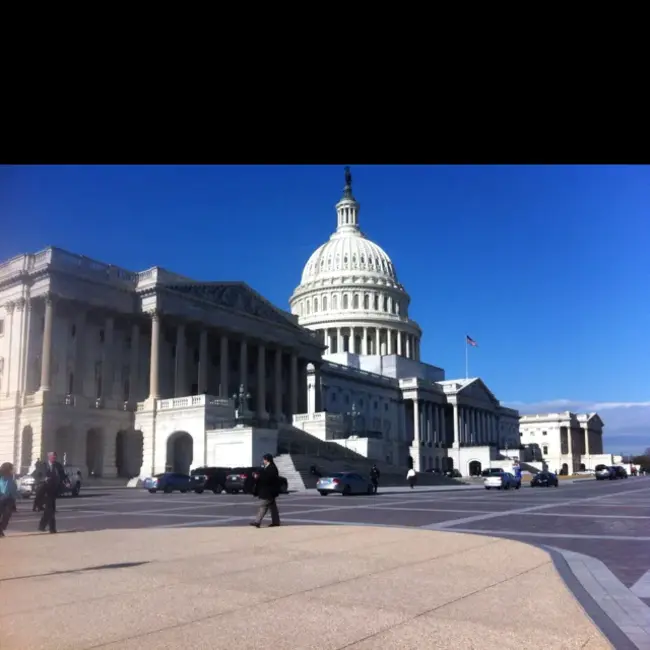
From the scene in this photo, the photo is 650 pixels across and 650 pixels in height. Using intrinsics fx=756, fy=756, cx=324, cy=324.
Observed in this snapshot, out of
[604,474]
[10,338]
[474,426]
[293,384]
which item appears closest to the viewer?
[10,338]

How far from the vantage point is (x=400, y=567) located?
1254 centimetres

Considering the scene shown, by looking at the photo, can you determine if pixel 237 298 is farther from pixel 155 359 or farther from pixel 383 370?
pixel 383 370

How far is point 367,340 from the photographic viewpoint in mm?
127750

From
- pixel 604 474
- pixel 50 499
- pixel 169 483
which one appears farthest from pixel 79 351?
pixel 604 474

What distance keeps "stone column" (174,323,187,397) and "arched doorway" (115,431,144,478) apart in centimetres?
571

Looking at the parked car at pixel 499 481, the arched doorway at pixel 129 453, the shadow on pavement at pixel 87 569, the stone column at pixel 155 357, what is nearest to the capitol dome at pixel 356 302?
the stone column at pixel 155 357

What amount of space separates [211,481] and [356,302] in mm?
84912

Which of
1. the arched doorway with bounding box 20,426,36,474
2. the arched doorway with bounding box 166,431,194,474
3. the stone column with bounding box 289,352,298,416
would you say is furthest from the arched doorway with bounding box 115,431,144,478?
the stone column with bounding box 289,352,298,416

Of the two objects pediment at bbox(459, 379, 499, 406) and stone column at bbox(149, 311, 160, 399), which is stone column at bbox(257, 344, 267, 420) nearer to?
stone column at bbox(149, 311, 160, 399)

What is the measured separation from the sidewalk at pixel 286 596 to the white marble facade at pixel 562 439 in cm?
15465

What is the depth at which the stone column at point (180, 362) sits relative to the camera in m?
66.0

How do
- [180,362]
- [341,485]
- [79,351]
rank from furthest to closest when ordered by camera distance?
[180,362] → [79,351] → [341,485]
